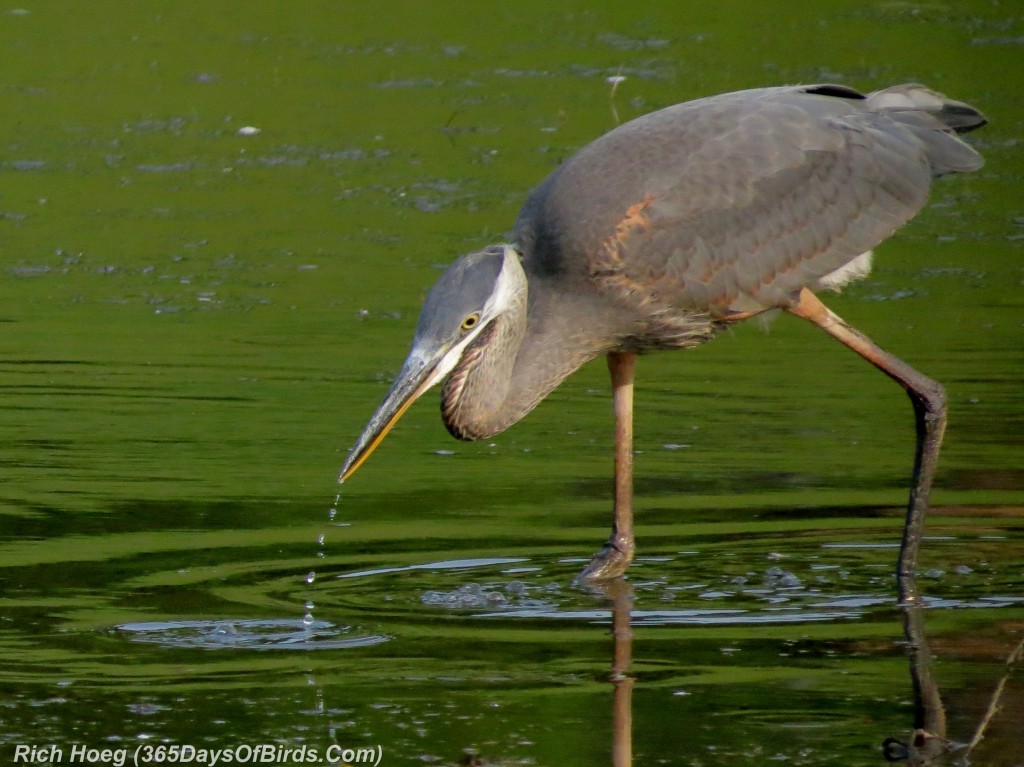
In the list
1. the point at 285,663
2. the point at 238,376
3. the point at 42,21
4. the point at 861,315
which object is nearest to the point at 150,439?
the point at 238,376

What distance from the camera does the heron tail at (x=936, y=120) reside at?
27.0 ft

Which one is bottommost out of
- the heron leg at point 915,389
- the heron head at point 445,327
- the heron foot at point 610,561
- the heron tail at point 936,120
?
the heron foot at point 610,561

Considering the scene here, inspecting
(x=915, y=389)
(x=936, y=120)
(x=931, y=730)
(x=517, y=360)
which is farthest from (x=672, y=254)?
(x=931, y=730)

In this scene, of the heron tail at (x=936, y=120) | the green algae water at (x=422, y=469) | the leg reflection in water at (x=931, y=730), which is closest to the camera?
the leg reflection in water at (x=931, y=730)

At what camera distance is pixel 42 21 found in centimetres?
1895

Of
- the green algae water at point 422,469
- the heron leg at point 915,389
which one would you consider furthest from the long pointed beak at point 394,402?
the heron leg at point 915,389

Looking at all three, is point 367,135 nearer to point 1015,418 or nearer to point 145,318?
point 145,318

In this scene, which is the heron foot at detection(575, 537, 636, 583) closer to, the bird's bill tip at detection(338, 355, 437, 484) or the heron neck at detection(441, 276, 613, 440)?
the heron neck at detection(441, 276, 613, 440)

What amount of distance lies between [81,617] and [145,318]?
4.86 metres

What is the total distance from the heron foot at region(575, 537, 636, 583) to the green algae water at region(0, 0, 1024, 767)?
0.10 meters

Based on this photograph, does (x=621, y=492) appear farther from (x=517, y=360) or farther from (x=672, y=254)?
(x=672, y=254)

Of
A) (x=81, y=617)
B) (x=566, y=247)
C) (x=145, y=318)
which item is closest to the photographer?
(x=81, y=617)

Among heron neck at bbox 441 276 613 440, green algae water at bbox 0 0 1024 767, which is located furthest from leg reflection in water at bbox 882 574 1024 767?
heron neck at bbox 441 276 613 440

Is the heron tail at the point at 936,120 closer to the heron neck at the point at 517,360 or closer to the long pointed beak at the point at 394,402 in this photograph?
the heron neck at the point at 517,360
